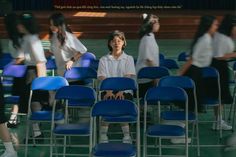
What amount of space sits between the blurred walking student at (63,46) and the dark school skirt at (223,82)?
5.97 feet

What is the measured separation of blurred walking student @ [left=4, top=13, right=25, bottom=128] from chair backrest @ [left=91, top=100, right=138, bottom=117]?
5.98 ft

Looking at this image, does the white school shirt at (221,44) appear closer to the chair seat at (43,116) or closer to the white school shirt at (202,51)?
the white school shirt at (202,51)

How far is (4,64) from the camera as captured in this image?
8.88 m

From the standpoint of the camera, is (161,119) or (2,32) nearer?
(161,119)

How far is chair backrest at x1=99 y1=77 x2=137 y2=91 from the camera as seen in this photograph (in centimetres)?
696

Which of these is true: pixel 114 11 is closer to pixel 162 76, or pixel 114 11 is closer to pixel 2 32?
pixel 2 32

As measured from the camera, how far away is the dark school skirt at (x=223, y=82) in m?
7.79

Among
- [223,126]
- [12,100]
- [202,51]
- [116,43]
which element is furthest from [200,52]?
[12,100]

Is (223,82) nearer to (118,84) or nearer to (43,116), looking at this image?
(118,84)

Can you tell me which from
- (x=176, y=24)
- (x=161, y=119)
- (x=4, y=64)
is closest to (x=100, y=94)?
(x=161, y=119)

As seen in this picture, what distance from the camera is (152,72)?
7934 mm

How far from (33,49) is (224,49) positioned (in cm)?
253

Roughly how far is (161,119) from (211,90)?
3.88 ft

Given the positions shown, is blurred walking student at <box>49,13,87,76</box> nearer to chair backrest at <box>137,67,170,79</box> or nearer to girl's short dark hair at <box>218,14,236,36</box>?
chair backrest at <box>137,67,170,79</box>
